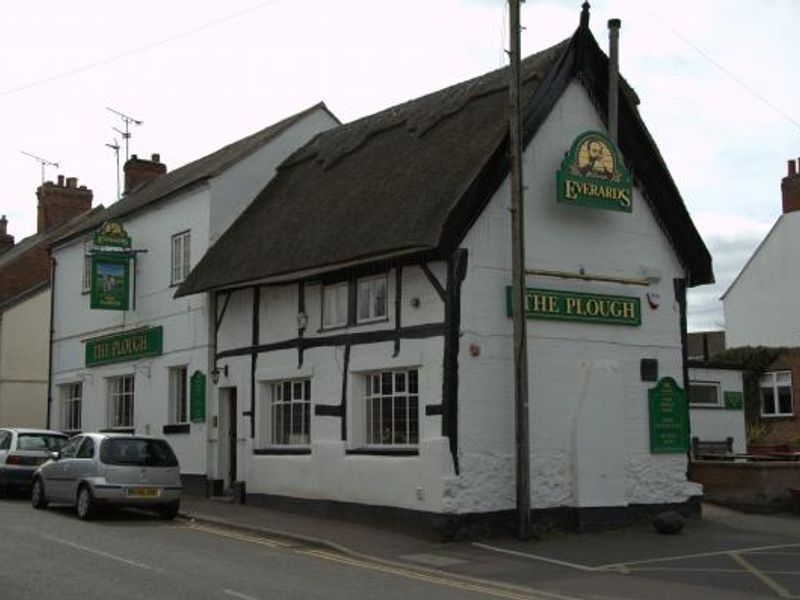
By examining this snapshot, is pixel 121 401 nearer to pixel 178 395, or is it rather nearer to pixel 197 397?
pixel 178 395

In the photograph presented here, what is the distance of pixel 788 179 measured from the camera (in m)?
41.6

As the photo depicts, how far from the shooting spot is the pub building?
623 inches

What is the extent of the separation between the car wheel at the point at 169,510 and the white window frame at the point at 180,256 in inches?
272

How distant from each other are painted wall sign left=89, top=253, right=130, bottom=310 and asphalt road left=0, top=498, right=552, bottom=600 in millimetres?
9098

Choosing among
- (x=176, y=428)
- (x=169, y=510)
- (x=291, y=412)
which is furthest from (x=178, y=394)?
(x=169, y=510)

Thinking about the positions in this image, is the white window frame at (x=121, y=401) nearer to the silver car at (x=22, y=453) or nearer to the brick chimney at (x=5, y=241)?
the silver car at (x=22, y=453)

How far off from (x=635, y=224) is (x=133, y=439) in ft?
32.8

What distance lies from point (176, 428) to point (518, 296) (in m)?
10.5

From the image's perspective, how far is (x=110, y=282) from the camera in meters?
24.5

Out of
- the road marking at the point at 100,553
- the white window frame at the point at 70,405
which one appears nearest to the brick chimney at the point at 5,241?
the white window frame at the point at 70,405

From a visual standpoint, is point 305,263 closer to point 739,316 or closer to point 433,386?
point 433,386

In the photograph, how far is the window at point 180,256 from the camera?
913 inches

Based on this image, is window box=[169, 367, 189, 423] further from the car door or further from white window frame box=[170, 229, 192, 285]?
the car door

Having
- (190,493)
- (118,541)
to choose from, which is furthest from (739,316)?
(118,541)
